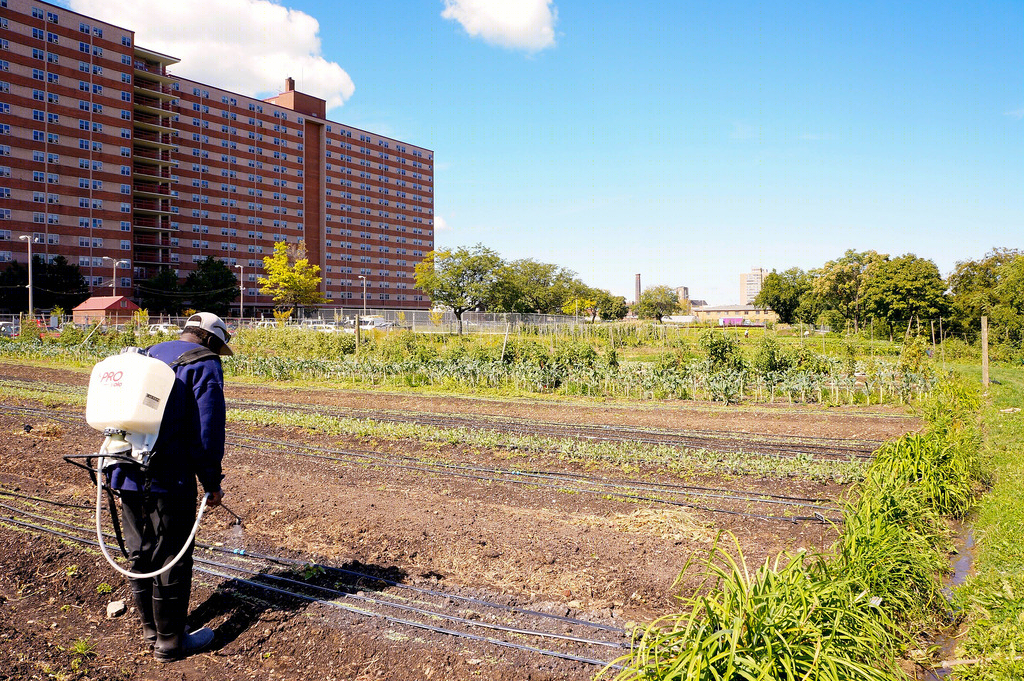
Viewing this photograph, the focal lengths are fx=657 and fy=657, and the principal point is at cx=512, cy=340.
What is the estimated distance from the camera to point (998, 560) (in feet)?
18.0

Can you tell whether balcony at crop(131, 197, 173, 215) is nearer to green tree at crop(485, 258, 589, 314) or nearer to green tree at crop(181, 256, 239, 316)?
green tree at crop(181, 256, 239, 316)

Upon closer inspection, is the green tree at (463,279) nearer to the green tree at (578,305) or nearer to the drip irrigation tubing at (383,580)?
the green tree at (578,305)

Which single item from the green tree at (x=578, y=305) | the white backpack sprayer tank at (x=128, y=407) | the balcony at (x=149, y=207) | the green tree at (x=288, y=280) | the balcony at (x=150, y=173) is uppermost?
the balcony at (x=150, y=173)

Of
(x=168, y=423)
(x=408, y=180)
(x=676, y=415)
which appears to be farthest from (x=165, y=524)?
(x=408, y=180)

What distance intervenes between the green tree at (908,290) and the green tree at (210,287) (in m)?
54.0

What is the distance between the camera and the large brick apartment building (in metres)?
55.9

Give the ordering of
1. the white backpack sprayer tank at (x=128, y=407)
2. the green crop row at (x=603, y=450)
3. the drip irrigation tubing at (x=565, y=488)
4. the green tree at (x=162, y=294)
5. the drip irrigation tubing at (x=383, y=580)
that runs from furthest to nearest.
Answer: the green tree at (x=162, y=294) → the green crop row at (x=603, y=450) → the drip irrigation tubing at (x=565, y=488) → the drip irrigation tubing at (x=383, y=580) → the white backpack sprayer tank at (x=128, y=407)

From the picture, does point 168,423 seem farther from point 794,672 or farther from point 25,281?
point 25,281

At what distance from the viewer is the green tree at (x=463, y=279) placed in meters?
51.9

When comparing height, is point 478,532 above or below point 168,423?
below

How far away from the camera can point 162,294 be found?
197ft

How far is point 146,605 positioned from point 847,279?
2348 inches

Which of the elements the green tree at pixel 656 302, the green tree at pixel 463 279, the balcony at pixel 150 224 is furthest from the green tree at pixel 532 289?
the balcony at pixel 150 224

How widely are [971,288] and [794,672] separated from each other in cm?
5676
